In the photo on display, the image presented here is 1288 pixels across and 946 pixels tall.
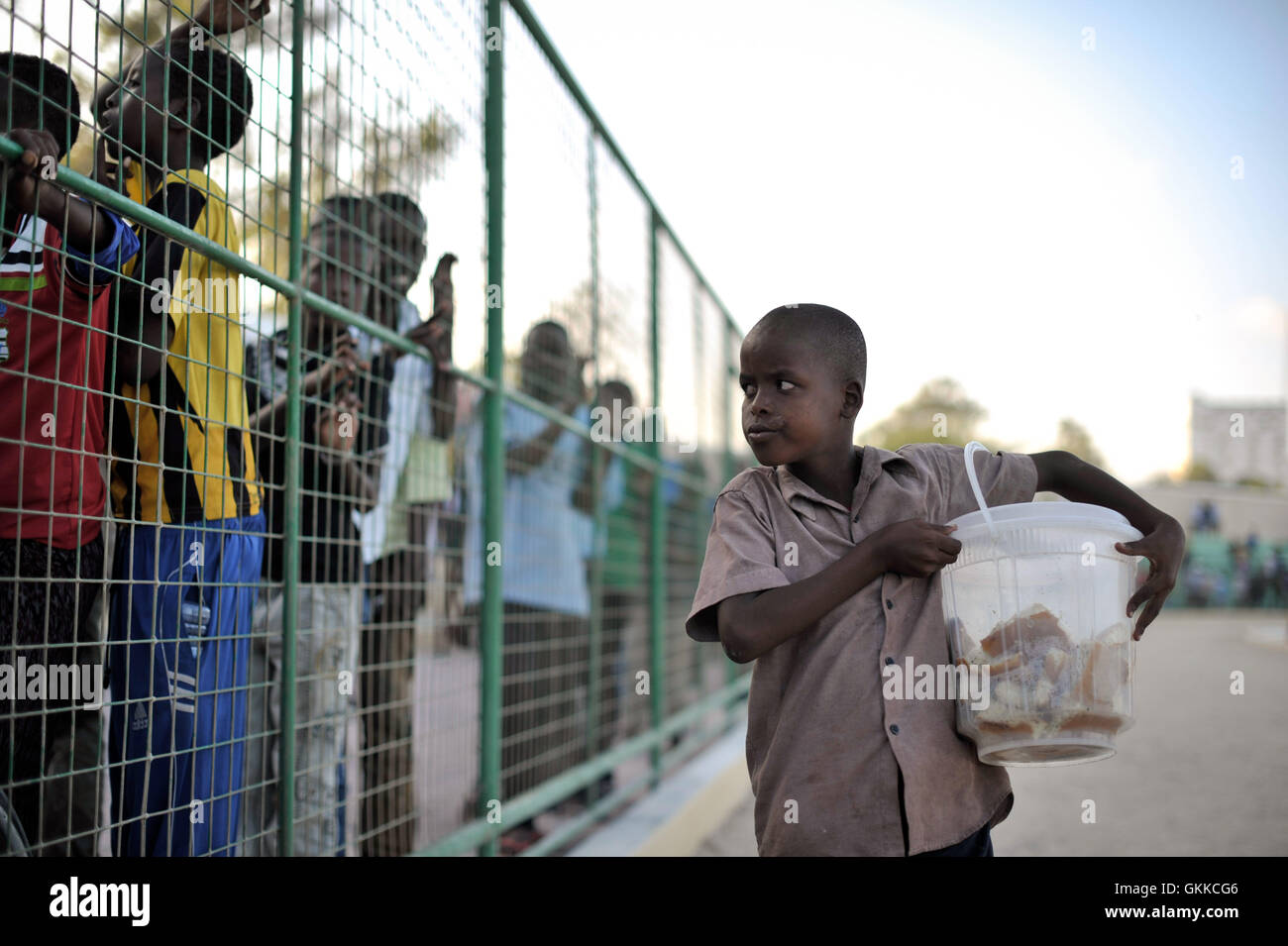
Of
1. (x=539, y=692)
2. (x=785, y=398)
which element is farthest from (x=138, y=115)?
(x=539, y=692)

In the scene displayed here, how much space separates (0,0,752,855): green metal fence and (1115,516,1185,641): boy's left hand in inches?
68.2

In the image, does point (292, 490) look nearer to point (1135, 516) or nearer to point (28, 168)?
point (28, 168)

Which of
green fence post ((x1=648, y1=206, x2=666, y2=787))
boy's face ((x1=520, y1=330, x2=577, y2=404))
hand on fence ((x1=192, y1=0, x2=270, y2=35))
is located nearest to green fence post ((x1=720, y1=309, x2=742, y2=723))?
green fence post ((x1=648, y1=206, x2=666, y2=787))

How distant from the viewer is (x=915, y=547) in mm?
1951

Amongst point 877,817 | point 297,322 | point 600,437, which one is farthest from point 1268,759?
point 297,322

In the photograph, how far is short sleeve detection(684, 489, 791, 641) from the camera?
2.02 metres

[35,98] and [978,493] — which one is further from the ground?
[35,98]

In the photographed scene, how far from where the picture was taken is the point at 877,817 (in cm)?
197

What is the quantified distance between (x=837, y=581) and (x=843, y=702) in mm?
228

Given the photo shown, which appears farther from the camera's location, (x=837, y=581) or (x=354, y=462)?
(x=354, y=462)

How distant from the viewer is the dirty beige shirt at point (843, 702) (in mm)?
1985

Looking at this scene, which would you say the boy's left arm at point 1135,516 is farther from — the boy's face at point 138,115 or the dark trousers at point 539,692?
the dark trousers at point 539,692
